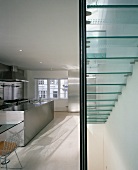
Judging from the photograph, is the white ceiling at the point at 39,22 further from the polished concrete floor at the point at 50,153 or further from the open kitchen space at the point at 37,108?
the polished concrete floor at the point at 50,153

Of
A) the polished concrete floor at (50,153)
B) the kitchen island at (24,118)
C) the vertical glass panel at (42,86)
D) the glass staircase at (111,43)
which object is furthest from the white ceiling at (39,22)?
the vertical glass panel at (42,86)

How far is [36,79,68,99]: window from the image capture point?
34.2 ft

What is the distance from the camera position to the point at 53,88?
1045 centimetres

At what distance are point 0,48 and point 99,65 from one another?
3.27 m

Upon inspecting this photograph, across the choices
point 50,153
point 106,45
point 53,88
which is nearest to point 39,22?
point 106,45

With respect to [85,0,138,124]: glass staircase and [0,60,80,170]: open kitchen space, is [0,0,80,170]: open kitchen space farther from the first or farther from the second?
[85,0,138,124]: glass staircase

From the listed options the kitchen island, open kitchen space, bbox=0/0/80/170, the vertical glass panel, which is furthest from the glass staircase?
the vertical glass panel

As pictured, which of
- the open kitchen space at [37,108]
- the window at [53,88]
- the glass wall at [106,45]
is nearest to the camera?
the glass wall at [106,45]

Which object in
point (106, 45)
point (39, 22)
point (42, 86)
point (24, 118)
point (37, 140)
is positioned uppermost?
point (39, 22)

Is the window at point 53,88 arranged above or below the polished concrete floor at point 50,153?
above

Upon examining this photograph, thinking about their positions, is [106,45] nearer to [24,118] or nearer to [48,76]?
[24,118]

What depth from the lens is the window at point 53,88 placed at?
1042 centimetres

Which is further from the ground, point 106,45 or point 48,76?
point 48,76

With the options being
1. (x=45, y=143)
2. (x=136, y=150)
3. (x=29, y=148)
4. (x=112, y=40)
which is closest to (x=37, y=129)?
(x=45, y=143)
